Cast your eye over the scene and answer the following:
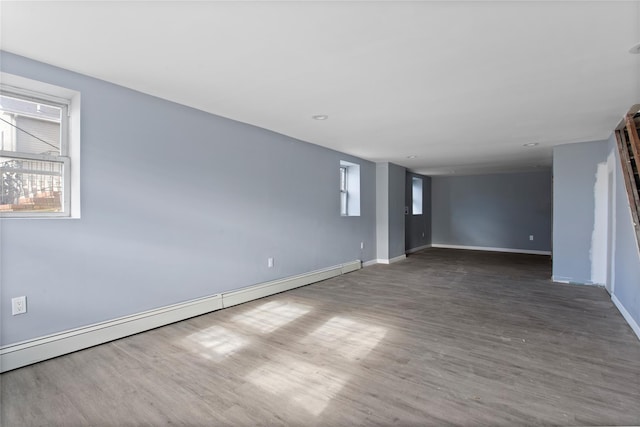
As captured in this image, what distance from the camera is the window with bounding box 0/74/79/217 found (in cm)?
234

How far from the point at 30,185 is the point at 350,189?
4982mm

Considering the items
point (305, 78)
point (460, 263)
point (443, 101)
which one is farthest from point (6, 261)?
point (460, 263)

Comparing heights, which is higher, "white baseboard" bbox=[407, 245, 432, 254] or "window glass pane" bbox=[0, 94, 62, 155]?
"window glass pane" bbox=[0, 94, 62, 155]

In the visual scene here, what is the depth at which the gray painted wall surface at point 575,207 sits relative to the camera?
15.9 feet

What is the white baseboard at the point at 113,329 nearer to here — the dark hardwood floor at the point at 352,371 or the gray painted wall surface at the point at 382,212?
the dark hardwood floor at the point at 352,371

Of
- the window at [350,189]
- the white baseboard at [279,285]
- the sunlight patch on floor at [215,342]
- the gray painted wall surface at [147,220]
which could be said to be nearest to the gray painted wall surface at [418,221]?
the window at [350,189]

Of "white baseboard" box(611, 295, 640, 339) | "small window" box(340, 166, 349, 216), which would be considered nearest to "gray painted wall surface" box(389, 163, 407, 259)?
"small window" box(340, 166, 349, 216)

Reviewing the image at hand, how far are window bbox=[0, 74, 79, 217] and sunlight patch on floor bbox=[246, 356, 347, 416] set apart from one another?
2.06 m

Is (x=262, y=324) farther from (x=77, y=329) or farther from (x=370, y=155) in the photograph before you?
(x=370, y=155)

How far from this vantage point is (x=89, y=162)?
2.60m

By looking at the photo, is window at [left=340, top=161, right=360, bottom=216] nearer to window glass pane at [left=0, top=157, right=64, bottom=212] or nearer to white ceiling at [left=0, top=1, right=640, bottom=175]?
white ceiling at [left=0, top=1, right=640, bottom=175]

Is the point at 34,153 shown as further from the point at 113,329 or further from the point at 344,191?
the point at 344,191

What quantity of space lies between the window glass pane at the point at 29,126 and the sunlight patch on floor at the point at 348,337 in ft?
8.79

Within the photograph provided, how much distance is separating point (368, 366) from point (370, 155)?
14.8ft
